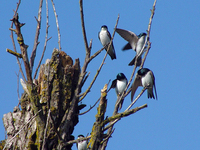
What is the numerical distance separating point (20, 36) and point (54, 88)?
3.29ft

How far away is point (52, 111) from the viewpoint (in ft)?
12.6

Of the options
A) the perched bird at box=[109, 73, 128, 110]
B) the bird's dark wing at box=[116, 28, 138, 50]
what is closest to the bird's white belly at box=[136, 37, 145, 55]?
the bird's dark wing at box=[116, 28, 138, 50]

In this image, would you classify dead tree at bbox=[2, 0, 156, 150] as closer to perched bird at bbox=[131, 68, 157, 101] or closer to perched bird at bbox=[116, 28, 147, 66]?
perched bird at bbox=[131, 68, 157, 101]

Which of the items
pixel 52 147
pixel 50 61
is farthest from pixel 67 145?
pixel 50 61

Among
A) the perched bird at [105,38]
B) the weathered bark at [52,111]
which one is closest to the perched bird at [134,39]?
the perched bird at [105,38]

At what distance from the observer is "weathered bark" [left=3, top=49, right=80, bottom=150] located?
3602 millimetres

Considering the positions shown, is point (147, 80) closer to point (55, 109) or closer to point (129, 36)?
point (129, 36)

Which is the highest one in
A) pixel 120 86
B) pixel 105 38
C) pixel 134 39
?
pixel 105 38

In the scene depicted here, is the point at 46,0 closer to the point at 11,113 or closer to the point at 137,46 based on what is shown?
the point at 11,113

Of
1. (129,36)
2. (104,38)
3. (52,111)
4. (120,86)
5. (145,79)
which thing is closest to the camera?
(52,111)

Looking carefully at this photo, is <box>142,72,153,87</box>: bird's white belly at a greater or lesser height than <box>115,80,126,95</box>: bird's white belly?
lesser

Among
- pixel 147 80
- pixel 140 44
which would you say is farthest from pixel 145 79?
pixel 140 44

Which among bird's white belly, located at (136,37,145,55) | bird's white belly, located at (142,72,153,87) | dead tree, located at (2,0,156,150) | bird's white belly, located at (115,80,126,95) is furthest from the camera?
bird's white belly, located at (136,37,145,55)

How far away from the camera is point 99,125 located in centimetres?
334
